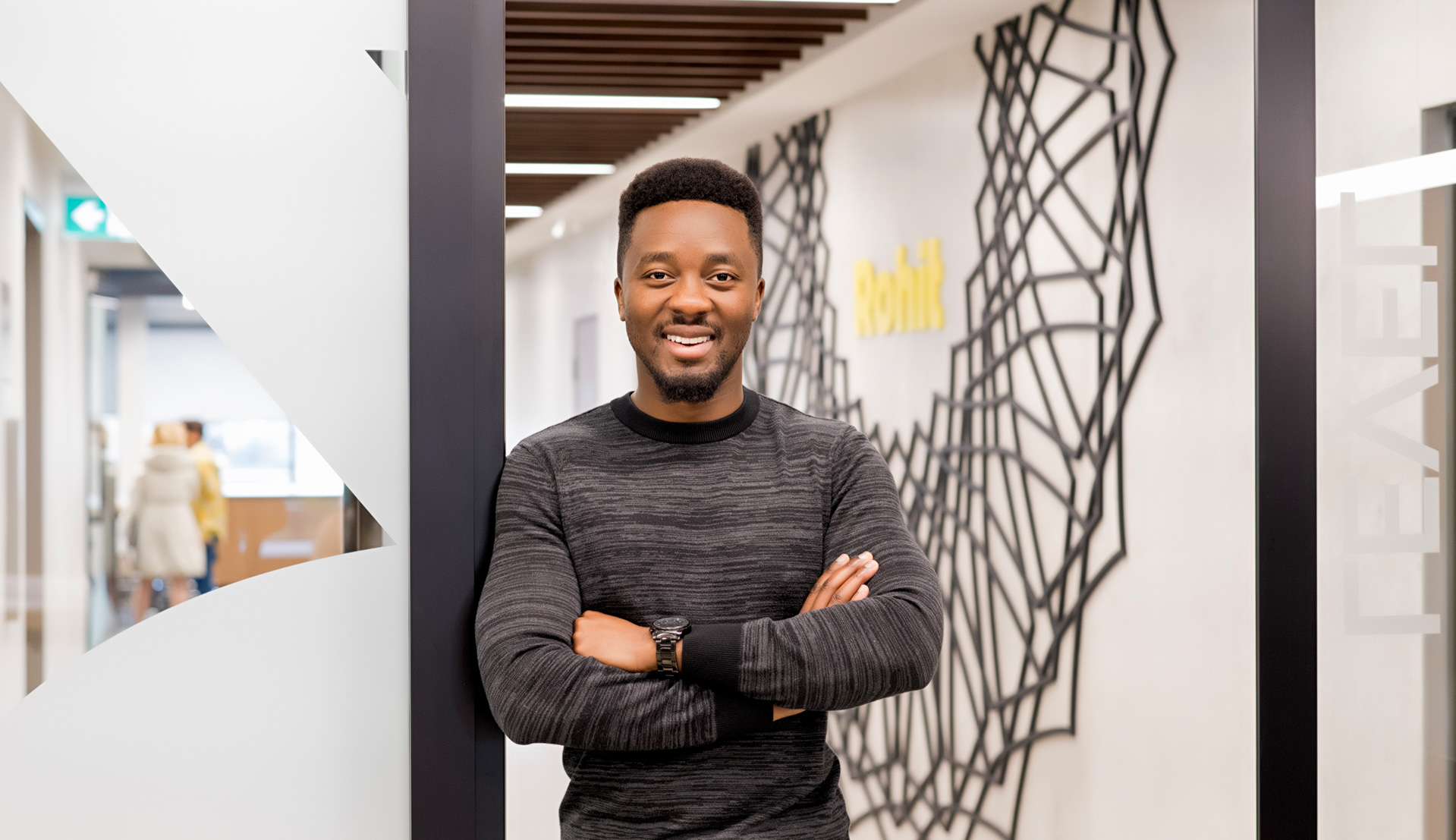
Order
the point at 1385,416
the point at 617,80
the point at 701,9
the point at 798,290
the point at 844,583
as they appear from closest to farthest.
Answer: the point at 844,583, the point at 1385,416, the point at 701,9, the point at 617,80, the point at 798,290

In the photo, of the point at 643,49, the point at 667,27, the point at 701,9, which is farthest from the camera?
the point at 643,49

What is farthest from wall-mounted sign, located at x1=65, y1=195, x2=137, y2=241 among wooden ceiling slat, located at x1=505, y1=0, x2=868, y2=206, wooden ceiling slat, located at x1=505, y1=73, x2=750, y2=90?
wooden ceiling slat, located at x1=505, y1=73, x2=750, y2=90

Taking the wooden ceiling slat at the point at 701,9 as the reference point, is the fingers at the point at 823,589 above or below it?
below

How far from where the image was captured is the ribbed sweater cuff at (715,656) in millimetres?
1308

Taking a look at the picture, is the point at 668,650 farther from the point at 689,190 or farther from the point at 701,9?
the point at 701,9

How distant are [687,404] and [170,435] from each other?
64cm

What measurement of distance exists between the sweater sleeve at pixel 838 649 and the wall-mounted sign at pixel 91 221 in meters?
0.86

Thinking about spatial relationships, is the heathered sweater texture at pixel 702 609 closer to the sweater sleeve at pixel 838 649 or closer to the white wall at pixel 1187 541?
the sweater sleeve at pixel 838 649

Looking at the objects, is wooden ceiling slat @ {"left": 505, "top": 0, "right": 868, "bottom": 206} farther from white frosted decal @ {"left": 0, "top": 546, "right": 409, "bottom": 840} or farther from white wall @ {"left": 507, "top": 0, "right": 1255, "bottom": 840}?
white frosted decal @ {"left": 0, "top": 546, "right": 409, "bottom": 840}

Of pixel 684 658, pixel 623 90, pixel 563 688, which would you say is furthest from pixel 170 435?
pixel 623 90

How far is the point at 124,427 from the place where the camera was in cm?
142

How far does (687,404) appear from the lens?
58.6 inches

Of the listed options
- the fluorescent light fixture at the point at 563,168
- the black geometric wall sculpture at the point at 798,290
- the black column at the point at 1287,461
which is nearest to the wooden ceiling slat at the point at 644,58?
the black geometric wall sculpture at the point at 798,290

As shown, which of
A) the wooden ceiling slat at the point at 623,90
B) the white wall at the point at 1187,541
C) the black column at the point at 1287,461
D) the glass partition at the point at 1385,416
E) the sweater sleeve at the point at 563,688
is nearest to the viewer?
the sweater sleeve at the point at 563,688
